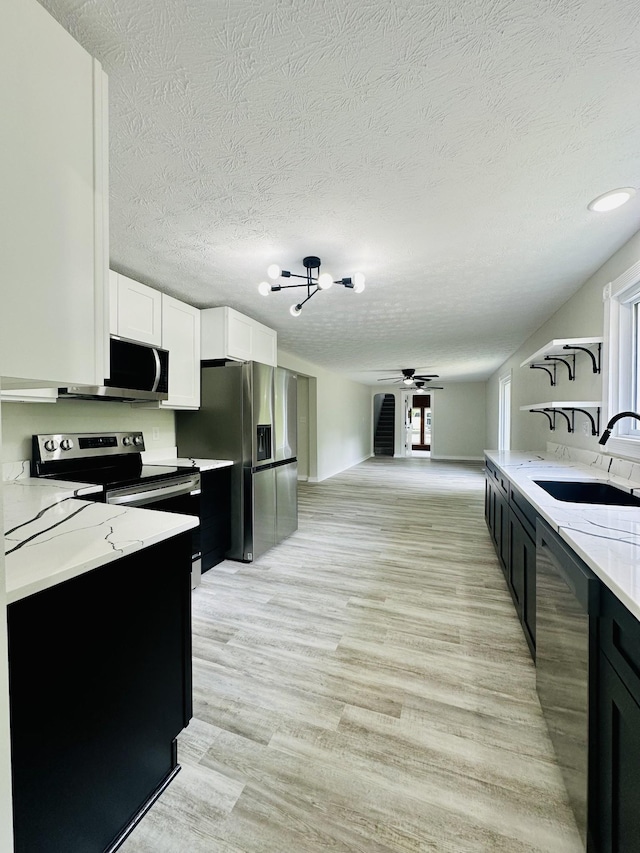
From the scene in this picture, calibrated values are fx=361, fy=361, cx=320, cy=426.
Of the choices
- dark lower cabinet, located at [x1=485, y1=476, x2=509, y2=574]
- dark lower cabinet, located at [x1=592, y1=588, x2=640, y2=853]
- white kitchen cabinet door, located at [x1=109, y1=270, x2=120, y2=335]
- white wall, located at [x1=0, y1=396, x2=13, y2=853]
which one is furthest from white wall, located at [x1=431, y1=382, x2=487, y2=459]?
white wall, located at [x1=0, y1=396, x2=13, y2=853]

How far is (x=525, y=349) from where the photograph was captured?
16.9ft

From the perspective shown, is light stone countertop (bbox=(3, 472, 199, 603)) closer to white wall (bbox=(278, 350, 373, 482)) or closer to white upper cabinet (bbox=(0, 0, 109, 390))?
white upper cabinet (bbox=(0, 0, 109, 390))

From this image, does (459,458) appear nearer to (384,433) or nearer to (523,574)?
(384,433)

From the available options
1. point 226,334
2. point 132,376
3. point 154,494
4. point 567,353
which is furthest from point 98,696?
point 567,353

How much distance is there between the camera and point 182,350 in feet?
10.3

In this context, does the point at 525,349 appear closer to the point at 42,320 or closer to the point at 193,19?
the point at 193,19

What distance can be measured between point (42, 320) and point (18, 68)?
57 centimetres

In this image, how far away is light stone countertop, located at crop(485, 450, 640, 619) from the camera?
0.90 metres

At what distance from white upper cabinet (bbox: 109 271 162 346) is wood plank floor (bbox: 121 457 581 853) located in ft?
6.54

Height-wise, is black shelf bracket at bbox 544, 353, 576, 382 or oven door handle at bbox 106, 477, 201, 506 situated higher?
black shelf bracket at bbox 544, 353, 576, 382

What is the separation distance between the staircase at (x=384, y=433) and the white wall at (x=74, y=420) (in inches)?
387

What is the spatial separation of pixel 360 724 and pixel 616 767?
978 millimetres

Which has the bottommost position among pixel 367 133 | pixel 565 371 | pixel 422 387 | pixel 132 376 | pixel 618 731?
pixel 618 731

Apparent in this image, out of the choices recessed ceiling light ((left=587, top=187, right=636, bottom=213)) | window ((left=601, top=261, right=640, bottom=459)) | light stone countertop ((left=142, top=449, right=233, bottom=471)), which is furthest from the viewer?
light stone countertop ((left=142, top=449, right=233, bottom=471))
